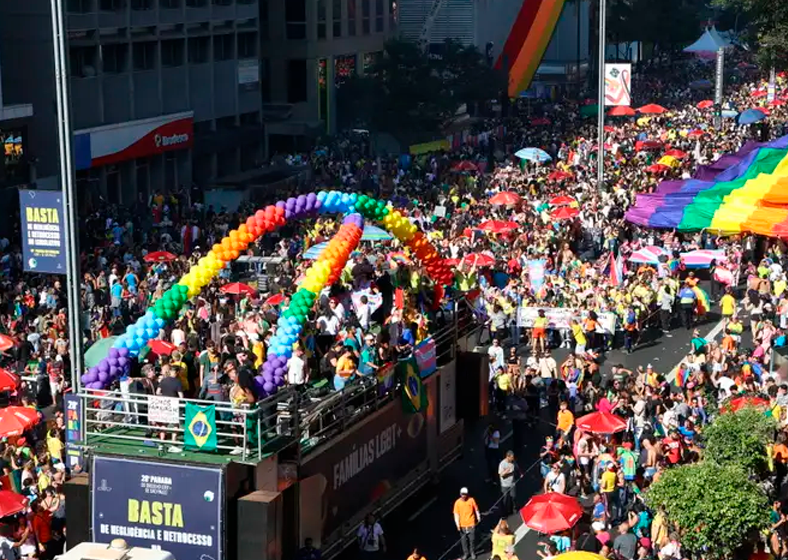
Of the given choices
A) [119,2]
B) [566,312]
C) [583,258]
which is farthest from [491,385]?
[119,2]

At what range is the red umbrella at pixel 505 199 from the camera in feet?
164

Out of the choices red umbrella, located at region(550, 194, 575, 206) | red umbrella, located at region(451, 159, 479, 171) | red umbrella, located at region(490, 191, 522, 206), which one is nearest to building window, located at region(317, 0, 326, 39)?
red umbrella, located at region(451, 159, 479, 171)

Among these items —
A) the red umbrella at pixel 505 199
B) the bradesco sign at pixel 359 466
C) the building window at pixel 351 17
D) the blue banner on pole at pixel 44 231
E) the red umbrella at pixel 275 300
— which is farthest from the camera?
the building window at pixel 351 17

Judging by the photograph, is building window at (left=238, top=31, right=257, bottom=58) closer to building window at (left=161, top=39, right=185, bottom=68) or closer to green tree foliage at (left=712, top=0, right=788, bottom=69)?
building window at (left=161, top=39, right=185, bottom=68)

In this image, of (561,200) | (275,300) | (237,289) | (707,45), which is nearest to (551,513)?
(275,300)

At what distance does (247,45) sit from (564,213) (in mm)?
28967

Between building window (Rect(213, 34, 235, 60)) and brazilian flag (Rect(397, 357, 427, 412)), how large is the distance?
148 feet

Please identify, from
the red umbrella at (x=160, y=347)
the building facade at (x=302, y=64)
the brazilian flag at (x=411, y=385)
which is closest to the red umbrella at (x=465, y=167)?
the building facade at (x=302, y=64)

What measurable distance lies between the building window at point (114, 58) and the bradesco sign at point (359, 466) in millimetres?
35927

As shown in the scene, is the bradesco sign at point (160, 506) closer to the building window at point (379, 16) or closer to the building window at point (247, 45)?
the building window at point (247, 45)

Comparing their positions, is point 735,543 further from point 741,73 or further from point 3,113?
point 741,73

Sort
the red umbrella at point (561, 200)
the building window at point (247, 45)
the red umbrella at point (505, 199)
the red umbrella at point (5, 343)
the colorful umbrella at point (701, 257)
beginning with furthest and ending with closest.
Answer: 1. the building window at point (247, 45)
2. the red umbrella at point (505, 199)
3. the red umbrella at point (561, 200)
4. the colorful umbrella at point (701, 257)
5. the red umbrella at point (5, 343)

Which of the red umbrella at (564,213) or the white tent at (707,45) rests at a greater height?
the white tent at (707,45)

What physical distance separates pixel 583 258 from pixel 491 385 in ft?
53.7
